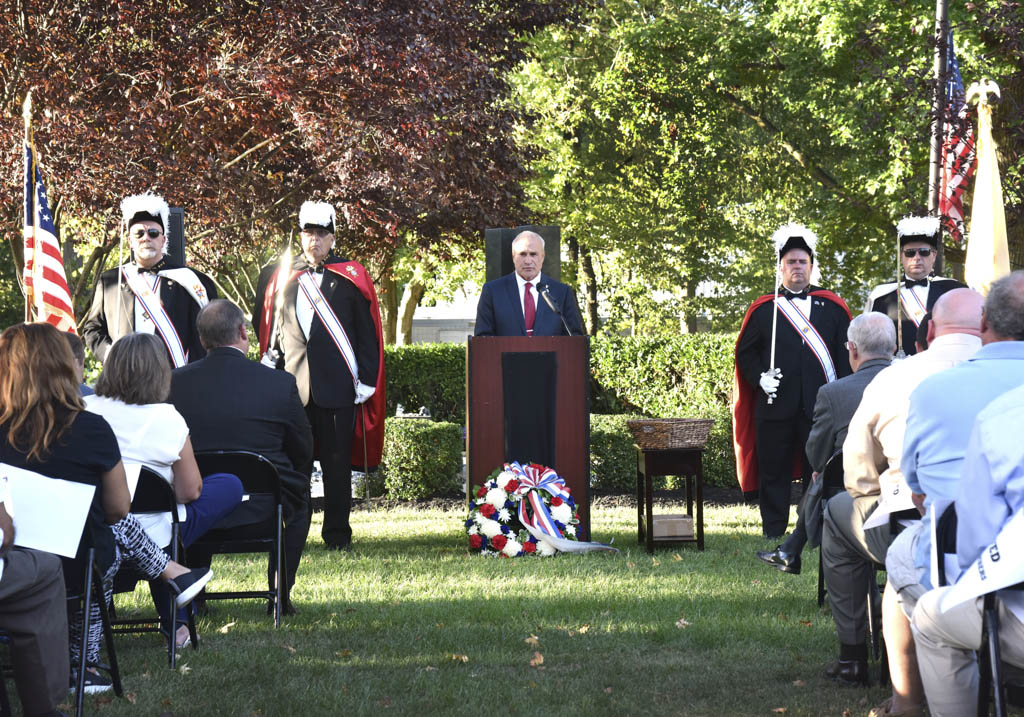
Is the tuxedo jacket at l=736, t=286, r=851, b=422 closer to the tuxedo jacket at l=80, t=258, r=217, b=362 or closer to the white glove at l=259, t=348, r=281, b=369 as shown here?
the white glove at l=259, t=348, r=281, b=369

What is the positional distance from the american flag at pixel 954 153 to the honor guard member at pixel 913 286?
4.28 ft

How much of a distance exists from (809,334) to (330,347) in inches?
140

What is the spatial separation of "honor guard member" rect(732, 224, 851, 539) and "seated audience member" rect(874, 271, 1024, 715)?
5.01m

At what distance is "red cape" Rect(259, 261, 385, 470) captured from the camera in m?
8.66

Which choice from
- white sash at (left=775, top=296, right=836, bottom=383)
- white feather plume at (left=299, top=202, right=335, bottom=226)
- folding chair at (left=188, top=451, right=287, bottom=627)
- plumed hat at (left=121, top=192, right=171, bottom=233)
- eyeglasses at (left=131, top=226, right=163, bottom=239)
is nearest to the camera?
folding chair at (left=188, top=451, right=287, bottom=627)

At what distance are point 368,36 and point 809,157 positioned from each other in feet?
43.7

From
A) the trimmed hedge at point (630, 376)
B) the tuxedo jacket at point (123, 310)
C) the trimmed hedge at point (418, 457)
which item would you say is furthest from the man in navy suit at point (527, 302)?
the trimmed hedge at point (630, 376)

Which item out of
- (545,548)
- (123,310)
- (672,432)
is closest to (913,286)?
(672,432)

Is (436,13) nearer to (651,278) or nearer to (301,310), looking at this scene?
(301,310)

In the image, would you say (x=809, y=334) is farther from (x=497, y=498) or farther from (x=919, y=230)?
(x=497, y=498)

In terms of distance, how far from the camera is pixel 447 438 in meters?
11.8

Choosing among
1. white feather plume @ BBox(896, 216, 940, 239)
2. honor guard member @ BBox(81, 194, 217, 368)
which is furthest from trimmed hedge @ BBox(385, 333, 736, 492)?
honor guard member @ BBox(81, 194, 217, 368)

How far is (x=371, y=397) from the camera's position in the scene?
8734 mm

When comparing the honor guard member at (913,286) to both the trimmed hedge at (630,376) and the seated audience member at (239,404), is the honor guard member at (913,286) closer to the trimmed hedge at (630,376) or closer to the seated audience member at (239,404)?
the seated audience member at (239,404)
